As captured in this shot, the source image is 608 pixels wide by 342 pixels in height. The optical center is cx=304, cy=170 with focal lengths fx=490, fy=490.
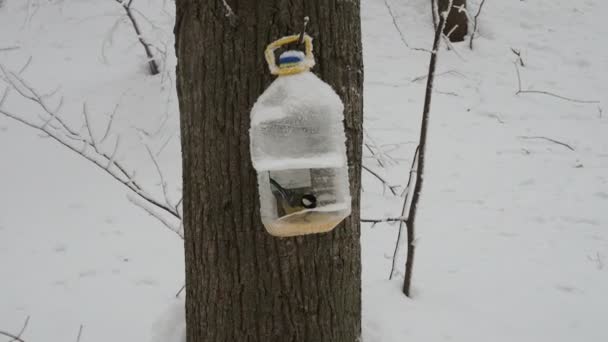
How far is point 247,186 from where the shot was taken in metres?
1.32

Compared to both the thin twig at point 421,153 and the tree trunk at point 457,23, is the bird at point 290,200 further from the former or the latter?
the tree trunk at point 457,23

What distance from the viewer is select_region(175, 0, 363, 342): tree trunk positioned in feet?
4.11

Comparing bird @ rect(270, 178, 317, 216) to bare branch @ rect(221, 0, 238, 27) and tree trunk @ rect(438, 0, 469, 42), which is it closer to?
bare branch @ rect(221, 0, 238, 27)

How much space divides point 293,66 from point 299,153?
256 millimetres

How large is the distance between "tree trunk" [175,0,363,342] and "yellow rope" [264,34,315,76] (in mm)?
43

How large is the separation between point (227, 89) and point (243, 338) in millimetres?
736

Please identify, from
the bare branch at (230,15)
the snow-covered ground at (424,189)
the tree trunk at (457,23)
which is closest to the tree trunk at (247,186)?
the bare branch at (230,15)

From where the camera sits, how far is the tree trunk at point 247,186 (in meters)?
1.25

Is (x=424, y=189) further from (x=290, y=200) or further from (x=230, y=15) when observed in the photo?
(x=230, y=15)

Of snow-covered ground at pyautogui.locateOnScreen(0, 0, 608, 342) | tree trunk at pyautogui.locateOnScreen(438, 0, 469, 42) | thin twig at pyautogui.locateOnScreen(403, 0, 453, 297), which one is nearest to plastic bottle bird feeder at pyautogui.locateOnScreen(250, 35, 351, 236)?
snow-covered ground at pyautogui.locateOnScreen(0, 0, 608, 342)

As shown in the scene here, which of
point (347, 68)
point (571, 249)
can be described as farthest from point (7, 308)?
point (571, 249)

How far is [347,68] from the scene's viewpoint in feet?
4.36

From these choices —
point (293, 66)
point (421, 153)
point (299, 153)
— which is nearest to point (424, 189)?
point (421, 153)

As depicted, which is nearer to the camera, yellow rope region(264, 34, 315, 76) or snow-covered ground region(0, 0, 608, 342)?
yellow rope region(264, 34, 315, 76)
